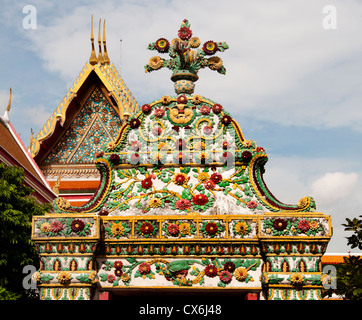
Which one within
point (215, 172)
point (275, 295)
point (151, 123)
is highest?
point (151, 123)

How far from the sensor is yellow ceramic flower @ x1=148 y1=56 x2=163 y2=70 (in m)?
11.5

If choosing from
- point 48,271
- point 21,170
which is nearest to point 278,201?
point 48,271

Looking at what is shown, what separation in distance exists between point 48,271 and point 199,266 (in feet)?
8.12

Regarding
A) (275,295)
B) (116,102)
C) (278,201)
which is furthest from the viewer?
(116,102)

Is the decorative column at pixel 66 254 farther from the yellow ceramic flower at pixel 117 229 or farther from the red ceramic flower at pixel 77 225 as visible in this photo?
the yellow ceramic flower at pixel 117 229

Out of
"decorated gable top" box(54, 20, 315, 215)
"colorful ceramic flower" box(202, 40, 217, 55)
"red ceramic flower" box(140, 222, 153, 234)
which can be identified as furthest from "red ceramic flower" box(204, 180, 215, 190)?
"colorful ceramic flower" box(202, 40, 217, 55)

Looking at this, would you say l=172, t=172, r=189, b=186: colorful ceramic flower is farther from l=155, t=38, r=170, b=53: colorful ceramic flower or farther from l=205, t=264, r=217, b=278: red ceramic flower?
l=155, t=38, r=170, b=53: colorful ceramic flower

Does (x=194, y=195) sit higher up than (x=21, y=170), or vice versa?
(x=21, y=170)

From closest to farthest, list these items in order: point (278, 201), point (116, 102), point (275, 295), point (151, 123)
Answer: point (275, 295) → point (278, 201) → point (151, 123) → point (116, 102)

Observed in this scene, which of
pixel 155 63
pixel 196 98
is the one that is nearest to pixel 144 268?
pixel 196 98

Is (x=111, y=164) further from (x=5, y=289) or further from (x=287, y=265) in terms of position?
(x=5, y=289)

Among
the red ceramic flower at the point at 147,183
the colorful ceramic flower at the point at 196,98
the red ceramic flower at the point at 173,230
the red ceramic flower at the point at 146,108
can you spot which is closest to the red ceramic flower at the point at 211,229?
the red ceramic flower at the point at 173,230

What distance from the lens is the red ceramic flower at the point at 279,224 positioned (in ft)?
31.5

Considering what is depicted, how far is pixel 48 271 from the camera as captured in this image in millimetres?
9727
